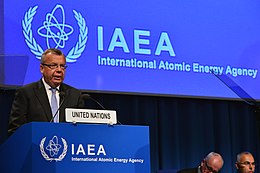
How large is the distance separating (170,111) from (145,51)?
0.84 m

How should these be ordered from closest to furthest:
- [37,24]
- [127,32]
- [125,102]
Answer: [37,24], [127,32], [125,102]

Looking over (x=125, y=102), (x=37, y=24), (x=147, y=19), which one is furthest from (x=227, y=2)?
(x=37, y=24)

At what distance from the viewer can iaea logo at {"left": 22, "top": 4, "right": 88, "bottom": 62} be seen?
4.97 m

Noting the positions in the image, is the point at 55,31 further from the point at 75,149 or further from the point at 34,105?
the point at 75,149

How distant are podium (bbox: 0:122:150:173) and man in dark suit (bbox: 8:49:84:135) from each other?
312 millimetres

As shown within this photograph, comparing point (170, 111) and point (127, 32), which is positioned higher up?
point (127, 32)

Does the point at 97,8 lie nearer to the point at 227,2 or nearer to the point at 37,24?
the point at 37,24

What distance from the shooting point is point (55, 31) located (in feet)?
16.7

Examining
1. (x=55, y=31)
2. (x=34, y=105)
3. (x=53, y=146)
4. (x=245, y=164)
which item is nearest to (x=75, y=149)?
(x=53, y=146)

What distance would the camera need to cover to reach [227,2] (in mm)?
6023

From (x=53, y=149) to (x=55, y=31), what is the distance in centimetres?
265

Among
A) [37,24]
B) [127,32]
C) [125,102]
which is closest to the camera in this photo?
[37,24]

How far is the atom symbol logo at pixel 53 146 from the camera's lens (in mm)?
2527

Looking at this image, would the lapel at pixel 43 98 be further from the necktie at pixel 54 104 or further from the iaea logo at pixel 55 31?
the iaea logo at pixel 55 31
